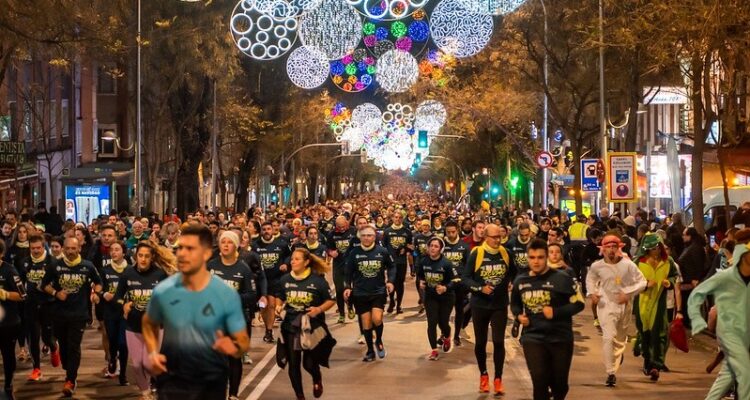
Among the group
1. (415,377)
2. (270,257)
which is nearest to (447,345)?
(415,377)

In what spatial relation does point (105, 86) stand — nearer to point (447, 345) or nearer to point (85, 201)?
point (85, 201)

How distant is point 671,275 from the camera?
49.0 feet

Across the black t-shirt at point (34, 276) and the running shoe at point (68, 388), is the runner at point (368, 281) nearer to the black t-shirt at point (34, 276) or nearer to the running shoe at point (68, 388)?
the black t-shirt at point (34, 276)

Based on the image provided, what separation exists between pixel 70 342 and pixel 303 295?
283 cm

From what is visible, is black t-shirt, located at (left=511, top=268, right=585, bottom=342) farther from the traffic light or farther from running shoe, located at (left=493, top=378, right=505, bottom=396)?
the traffic light

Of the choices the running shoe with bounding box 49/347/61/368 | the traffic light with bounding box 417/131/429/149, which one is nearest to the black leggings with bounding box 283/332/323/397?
the running shoe with bounding box 49/347/61/368

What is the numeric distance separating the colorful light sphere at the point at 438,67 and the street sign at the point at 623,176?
932 inches

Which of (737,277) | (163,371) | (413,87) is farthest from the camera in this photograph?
(413,87)

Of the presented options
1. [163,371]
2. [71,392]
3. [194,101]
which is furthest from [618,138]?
[163,371]

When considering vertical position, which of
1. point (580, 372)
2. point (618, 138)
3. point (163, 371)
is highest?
point (618, 138)

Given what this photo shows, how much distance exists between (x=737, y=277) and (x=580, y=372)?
5292 mm

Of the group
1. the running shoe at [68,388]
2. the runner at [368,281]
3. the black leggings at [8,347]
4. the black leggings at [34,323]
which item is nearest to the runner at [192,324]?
the black leggings at [8,347]

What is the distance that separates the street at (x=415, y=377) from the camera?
1353 cm

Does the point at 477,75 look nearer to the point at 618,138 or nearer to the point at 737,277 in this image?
the point at 618,138
